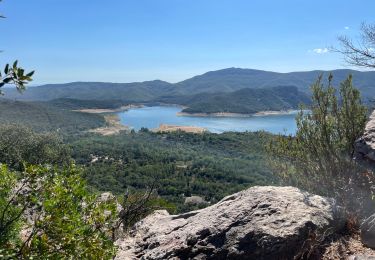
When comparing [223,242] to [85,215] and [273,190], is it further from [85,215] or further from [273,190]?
[85,215]

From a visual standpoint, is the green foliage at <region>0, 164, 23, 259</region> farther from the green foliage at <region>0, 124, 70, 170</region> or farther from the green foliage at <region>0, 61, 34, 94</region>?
the green foliage at <region>0, 124, 70, 170</region>

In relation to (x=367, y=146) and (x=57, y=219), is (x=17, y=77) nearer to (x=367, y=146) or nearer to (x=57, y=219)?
(x=57, y=219)

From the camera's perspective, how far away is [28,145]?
29891 mm

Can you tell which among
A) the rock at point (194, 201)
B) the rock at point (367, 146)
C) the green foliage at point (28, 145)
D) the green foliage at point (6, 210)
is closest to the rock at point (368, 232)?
the rock at point (367, 146)

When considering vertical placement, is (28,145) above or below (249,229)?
below

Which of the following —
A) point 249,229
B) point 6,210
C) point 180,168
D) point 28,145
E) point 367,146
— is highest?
point 367,146

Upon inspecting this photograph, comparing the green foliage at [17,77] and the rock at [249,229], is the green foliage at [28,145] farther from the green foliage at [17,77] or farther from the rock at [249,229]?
the green foliage at [17,77]

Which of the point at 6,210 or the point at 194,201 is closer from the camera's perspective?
the point at 6,210

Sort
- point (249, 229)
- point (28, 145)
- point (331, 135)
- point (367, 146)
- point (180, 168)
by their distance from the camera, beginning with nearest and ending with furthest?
1. point (249, 229)
2. point (367, 146)
3. point (331, 135)
4. point (28, 145)
5. point (180, 168)

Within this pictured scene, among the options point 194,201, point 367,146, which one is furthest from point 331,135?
point 194,201

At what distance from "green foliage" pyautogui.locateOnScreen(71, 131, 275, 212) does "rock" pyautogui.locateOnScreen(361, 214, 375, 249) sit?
32068 millimetres

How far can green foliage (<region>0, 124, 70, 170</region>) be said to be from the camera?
27641mm

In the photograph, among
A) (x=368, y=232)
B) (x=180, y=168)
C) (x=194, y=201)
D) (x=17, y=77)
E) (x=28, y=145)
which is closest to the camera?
(x=17, y=77)

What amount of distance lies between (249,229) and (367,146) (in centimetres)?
343
